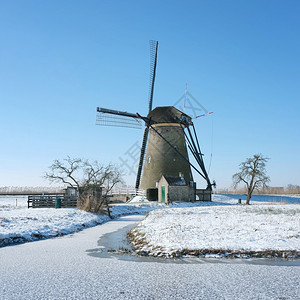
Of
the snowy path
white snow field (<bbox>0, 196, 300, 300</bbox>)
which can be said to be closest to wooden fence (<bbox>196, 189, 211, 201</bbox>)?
white snow field (<bbox>0, 196, 300, 300</bbox>)

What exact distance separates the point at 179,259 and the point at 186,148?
29.1 meters

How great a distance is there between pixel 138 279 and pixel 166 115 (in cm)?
3055

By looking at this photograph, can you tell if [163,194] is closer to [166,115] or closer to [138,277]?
[166,115]

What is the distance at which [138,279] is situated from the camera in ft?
18.5

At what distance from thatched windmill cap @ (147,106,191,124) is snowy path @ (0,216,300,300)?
28216 mm

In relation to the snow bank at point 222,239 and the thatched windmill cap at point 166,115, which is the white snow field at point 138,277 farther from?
the thatched windmill cap at point 166,115

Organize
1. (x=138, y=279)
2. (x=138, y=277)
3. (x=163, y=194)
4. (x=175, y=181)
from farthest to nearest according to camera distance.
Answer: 1. (x=163, y=194)
2. (x=175, y=181)
3. (x=138, y=277)
4. (x=138, y=279)

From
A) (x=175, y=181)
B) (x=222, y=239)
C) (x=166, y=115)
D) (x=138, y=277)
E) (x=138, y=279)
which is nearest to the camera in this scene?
(x=138, y=279)

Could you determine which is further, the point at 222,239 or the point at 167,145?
the point at 167,145

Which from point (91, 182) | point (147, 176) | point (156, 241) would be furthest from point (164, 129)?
point (156, 241)

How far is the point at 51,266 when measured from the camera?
6711 millimetres

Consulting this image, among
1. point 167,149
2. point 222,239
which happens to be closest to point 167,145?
point 167,149

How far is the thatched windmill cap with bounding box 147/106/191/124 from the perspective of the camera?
115 feet

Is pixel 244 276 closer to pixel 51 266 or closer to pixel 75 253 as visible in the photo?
pixel 51 266
